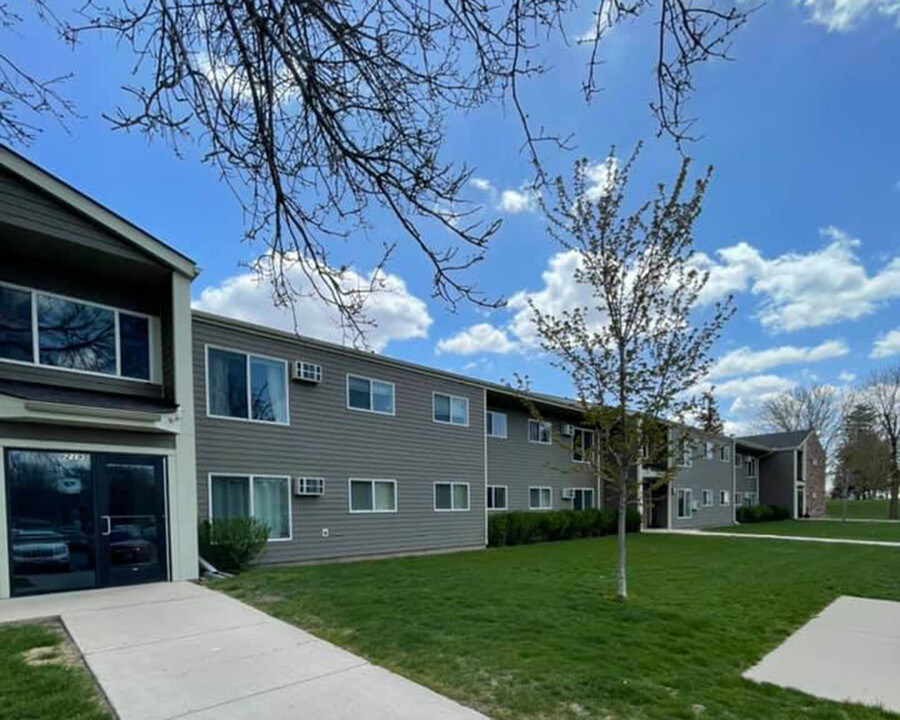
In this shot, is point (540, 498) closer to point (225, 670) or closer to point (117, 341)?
point (117, 341)

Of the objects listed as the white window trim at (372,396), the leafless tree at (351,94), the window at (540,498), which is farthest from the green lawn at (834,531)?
the leafless tree at (351,94)

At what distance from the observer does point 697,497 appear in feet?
99.1

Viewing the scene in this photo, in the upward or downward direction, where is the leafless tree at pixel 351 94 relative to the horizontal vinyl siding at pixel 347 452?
upward

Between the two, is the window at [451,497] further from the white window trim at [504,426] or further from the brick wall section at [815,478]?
the brick wall section at [815,478]

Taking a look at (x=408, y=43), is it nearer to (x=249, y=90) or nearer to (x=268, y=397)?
(x=249, y=90)

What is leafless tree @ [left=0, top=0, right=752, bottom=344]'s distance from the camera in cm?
292

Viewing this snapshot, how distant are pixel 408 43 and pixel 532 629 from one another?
18.3 feet

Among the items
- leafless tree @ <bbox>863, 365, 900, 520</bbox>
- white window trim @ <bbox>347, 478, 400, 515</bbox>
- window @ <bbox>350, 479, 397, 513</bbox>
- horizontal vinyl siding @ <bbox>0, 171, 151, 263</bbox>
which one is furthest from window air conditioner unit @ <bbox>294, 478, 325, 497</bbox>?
leafless tree @ <bbox>863, 365, 900, 520</bbox>

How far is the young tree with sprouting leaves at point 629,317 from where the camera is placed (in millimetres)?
7520

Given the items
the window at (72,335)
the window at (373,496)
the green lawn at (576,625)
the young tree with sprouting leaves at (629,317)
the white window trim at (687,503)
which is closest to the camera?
the green lawn at (576,625)

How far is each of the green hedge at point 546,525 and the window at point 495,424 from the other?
107 inches

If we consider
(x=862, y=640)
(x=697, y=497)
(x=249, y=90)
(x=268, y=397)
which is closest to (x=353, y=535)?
(x=268, y=397)

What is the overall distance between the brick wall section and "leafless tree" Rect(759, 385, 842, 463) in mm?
4792

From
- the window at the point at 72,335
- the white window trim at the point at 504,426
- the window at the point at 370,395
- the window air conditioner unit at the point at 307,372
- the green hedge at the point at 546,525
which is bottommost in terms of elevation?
the green hedge at the point at 546,525
